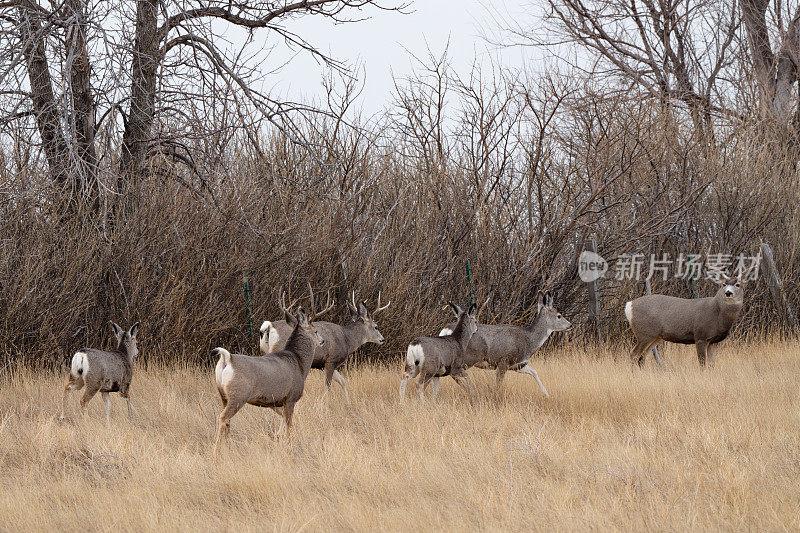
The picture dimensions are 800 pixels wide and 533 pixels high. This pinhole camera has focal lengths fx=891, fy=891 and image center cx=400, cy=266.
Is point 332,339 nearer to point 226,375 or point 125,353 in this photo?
point 125,353

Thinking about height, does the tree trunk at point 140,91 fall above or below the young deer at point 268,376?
above

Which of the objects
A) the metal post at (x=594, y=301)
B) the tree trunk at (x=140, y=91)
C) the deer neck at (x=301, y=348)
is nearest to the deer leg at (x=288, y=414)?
the deer neck at (x=301, y=348)

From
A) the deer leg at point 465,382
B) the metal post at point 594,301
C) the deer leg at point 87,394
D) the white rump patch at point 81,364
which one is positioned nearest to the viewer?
the white rump patch at point 81,364

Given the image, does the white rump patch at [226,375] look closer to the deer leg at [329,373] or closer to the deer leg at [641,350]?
the deer leg at [329,373]

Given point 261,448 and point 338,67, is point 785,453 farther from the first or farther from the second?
Result: point 338,67

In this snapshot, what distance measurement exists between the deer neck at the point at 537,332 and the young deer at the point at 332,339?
163 centimetres

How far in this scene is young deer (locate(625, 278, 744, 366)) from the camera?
11016mm

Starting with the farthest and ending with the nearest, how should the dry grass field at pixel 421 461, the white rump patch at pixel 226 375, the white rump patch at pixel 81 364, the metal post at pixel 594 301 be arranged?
the metal post at pixel 594 301, the white rump patch at pixel 81 364, the white rump patch at pixel 226 375, the dry grass field at pixel 421 461

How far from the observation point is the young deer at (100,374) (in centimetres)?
795

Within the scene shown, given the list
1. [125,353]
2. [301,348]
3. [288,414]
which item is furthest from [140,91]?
[288,414]

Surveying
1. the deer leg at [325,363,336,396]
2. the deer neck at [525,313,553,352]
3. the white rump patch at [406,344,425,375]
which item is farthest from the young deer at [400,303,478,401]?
the deer leg at [325,363,336,396]

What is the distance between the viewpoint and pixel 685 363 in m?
12.0

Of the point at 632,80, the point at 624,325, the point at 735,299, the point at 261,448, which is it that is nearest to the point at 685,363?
the point at 735,299

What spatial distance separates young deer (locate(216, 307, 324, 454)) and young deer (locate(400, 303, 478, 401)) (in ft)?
3.88
